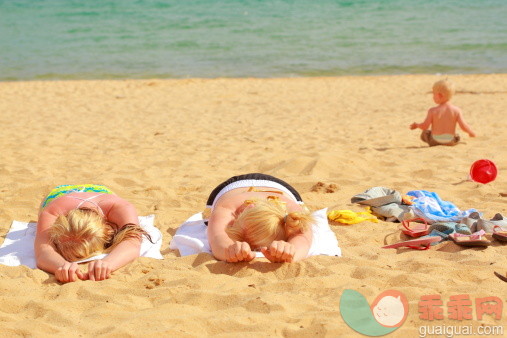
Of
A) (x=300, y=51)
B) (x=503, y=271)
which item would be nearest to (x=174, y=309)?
(x=503, y=271)

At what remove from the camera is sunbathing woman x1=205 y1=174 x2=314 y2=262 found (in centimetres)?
331

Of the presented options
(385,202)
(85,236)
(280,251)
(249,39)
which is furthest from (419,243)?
(249,39)

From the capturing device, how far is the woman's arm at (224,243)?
10.8 feet

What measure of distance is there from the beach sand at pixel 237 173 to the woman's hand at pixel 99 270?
8 centimetres

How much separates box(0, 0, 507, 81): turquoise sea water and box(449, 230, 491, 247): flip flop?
1106cm

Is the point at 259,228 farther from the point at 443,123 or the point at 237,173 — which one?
the point at 443,123

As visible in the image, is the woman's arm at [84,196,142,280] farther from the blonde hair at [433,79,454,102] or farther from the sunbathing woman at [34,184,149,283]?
the blonde hair at [433,79,454,102]

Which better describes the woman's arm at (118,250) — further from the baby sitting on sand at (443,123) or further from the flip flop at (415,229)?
the baby sitting on sand at (443,123)

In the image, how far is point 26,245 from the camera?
3.85 m

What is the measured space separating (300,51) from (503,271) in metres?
15.2

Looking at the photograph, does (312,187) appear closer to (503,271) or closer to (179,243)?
(179,243)

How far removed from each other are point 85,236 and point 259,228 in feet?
3.37

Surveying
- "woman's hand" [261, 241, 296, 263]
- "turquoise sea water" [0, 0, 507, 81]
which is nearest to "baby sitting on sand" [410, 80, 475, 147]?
"woman's hand" [261, 241, 296, 263]

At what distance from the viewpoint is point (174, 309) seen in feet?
9.23
